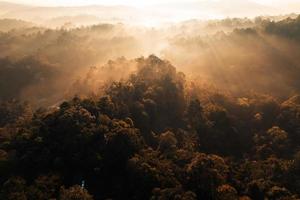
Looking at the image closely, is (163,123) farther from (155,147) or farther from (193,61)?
(193,61)

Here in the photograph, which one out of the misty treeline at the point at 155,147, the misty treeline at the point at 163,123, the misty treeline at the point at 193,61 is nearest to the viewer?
the misty treeline at the point at 155,147

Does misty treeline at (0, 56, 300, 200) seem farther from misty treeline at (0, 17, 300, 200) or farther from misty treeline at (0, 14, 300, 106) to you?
misty treeline at (0, 14, 300, 106)

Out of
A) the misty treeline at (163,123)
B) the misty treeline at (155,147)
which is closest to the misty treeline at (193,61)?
the misty treeline at (163,123)

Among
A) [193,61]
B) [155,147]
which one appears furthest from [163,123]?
[193,61]

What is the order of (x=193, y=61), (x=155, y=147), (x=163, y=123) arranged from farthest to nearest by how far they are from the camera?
(x=193, y=61)
(x=163, y=123)
(x=155, y=147)

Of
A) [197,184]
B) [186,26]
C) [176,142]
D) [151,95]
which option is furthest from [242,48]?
[186,26]

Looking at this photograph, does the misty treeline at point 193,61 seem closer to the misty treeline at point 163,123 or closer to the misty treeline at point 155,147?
the misty treeline at point 163,123

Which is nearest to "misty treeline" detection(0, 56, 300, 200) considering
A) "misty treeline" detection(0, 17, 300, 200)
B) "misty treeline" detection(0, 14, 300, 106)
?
"misty treeline" detection(0, 17, 300, 200)

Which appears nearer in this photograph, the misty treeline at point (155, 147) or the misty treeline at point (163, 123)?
the misty treeline at point (155, 147)
